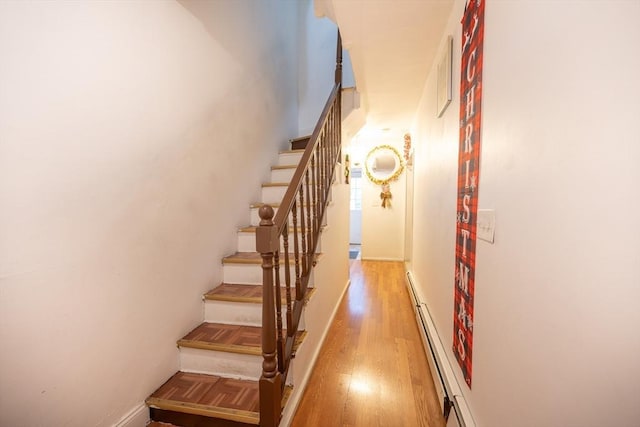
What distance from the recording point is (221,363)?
151 cm

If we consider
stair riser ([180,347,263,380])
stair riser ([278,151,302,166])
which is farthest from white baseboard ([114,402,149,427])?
stair riser ([278,151,302,166])

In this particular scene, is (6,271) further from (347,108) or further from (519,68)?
(347,108)

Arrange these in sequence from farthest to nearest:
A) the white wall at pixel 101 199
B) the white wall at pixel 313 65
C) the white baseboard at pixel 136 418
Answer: the white wall at pixel 313 65, the white baseboard at pixel 136 418, the white wall at pixel 101 199

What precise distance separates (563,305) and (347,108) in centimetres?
288

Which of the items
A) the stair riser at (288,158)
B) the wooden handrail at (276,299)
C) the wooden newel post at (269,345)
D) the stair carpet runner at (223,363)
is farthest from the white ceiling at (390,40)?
the stair carpet runner at (223,363)

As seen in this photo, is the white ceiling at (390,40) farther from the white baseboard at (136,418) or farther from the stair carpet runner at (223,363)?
the white baseboard at (136,418)

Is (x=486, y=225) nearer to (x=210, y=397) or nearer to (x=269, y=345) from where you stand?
(x=269, y=345)

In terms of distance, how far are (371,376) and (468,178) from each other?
4.64 ft

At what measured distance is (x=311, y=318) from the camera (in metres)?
1.77

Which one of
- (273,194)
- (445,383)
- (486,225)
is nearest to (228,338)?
(445,383)

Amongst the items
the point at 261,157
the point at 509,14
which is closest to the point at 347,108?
the point at 261,157

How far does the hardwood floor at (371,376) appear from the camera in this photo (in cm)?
142

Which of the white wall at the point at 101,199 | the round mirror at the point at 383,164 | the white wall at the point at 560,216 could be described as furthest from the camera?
the round mirror at the point at 383,164

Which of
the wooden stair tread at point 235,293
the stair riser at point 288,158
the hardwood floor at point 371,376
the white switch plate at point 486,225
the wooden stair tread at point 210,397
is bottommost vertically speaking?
the hardwood floor at point 371,376
